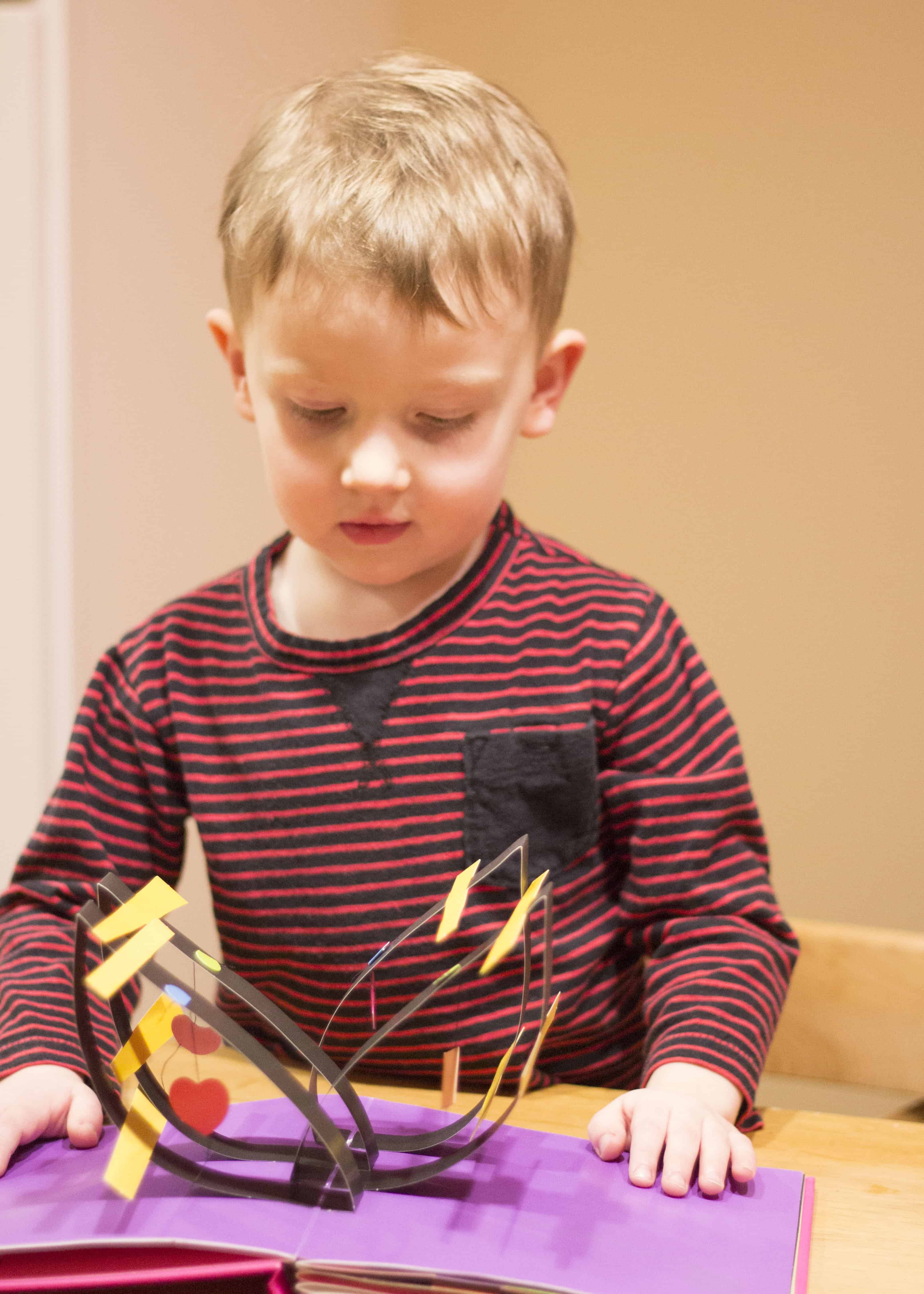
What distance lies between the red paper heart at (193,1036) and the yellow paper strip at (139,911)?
0.15 feet

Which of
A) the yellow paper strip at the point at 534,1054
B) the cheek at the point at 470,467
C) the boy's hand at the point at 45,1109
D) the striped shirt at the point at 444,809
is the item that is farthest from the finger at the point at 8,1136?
the cheek at the point at 470,467

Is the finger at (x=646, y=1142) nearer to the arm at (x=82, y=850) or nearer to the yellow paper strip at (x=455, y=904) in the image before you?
the yellow paper strip at (x=455, y=904)

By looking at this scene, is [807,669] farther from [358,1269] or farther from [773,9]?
[358,1269]

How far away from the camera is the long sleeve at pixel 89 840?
2.08ft

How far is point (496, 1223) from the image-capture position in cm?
44

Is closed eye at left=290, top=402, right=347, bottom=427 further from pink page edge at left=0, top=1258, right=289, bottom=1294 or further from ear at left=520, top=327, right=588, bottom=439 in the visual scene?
pink page edge at left=0, top=1258, right=289, bottom=1294

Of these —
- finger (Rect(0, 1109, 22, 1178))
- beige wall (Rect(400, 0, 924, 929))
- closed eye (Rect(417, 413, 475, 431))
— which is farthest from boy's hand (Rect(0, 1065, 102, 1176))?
beige wall (Rect(400, 0, 924, 929))

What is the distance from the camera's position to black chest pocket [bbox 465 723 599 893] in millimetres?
665

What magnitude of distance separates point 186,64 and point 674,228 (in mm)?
584

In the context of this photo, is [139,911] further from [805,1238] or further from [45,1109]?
[805,1238]

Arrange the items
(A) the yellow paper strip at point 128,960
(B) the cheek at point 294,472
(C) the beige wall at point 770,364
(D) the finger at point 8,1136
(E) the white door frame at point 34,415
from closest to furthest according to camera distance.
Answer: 1. (A) the yellow paper strip at point 128,960
2. (D) the finger at point 8,1136
3. (B) the cheek at point 294,472
4. (E) the white door frame at point 34,415
5. (C) the beige wall at point 770,364

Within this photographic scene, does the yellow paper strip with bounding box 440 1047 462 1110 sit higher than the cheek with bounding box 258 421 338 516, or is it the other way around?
the cheek with bounding box 258 421 338 516

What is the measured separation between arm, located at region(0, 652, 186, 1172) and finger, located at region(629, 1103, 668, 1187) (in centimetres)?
26

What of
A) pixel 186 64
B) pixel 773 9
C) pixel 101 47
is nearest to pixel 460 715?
pixel 101 47
